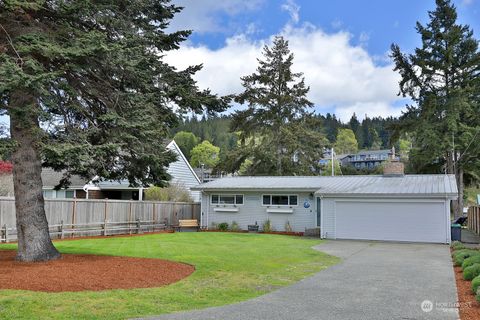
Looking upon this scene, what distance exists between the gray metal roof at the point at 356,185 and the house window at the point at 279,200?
0.57 meters

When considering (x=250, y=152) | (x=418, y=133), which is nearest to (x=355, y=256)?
(x=418, y=133)

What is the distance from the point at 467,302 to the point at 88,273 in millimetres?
7320

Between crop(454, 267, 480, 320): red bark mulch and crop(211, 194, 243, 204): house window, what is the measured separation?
16452mm

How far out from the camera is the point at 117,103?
10547mm

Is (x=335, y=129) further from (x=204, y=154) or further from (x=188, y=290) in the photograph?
(x=188, y=290)

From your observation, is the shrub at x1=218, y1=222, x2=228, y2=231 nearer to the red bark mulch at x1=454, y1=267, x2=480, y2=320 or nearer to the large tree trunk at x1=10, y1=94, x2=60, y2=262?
the large tree trunk at x1=10, y1=94, x2=60, y2=262

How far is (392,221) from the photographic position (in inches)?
796

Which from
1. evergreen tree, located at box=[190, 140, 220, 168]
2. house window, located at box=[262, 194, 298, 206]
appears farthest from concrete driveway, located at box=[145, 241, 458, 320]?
evergreen tree, located at box=[190, 140, 220, 168]

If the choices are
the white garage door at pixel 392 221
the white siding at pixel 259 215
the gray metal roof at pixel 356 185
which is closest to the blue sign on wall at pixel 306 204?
the white siding at pixel 259 215

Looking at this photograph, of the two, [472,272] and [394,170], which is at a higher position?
[394,170]

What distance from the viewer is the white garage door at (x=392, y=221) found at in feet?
63.6

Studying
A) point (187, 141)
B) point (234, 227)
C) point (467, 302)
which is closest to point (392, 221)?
point (234, 227)

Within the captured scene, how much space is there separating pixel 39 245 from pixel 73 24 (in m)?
5.43

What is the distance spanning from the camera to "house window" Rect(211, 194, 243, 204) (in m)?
25.3
